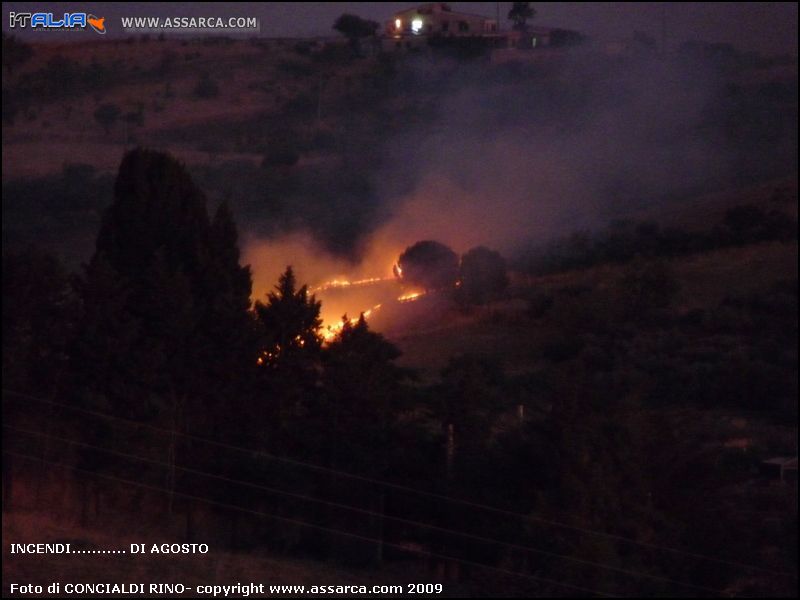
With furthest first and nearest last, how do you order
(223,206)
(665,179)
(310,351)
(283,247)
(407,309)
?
(665,179)
(283,247)
(407,309)
(223,206)
(310,351)

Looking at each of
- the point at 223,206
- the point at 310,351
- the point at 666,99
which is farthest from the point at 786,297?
the point at 666,99

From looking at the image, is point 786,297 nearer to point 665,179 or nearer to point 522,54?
point 665,179

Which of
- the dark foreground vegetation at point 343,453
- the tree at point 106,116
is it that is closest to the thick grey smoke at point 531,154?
the tree at point 106,116

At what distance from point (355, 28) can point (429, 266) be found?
3415 centimetres

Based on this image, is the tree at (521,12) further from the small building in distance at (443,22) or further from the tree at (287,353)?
the tree at (287,353)

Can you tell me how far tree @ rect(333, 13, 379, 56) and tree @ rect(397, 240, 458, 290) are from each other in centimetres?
3301

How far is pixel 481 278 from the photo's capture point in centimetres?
2527

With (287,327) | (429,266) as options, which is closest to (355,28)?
(429,266)

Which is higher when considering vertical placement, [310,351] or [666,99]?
[666,99]

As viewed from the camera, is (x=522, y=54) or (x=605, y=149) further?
(x=522, y=54)

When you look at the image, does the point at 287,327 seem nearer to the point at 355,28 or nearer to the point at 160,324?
the point at 160,324

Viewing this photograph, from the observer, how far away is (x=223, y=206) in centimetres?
1762

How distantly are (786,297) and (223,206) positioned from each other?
477 inches

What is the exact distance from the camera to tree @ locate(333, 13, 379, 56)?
58.8 m
